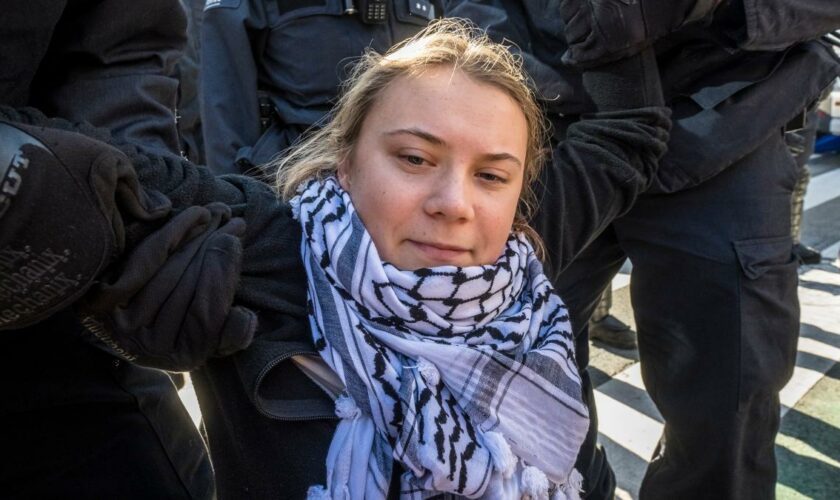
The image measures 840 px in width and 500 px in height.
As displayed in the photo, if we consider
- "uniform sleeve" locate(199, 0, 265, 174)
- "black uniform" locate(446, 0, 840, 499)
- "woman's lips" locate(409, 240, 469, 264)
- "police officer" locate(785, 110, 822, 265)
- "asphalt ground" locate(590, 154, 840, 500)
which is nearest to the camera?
"woman's lips" locate(409, 240, 469, 264)

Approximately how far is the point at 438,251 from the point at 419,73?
35 centimetres

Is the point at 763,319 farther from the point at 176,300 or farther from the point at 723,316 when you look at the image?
the point at 176,300

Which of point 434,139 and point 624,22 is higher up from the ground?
point 624,22

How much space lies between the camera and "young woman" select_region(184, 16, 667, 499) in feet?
3.71

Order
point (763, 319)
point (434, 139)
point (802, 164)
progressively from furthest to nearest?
point (802, 164) < point (763, 319) < point (434, 139)

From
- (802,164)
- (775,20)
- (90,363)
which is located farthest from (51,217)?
(802,164)

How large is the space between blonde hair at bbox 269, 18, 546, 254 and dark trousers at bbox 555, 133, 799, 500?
20.4 inches

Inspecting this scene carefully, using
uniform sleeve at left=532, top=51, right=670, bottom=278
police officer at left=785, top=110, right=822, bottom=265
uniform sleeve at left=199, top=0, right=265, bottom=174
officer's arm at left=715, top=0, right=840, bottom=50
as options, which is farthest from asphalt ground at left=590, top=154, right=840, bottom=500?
uniform sleeve at left=199, top=0, right=265, bottom=174

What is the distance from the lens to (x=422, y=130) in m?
1.24

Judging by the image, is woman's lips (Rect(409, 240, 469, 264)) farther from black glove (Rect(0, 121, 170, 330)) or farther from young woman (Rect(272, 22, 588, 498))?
black glove (Rect(0, 121, 170, 330))

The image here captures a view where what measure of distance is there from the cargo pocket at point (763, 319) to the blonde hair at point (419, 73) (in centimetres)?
59

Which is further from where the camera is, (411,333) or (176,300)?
(411,333)

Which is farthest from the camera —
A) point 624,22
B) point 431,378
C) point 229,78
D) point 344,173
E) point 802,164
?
point 802,164

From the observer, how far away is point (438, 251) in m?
1.22
